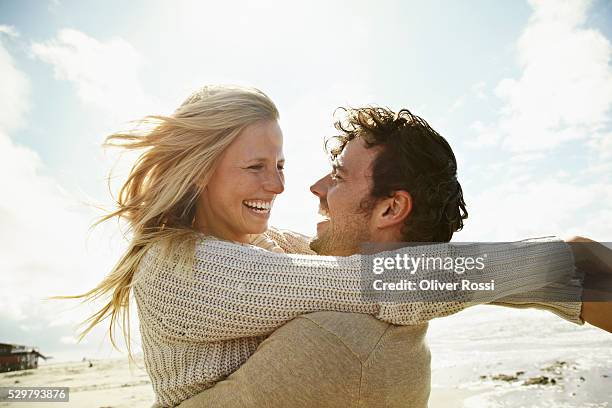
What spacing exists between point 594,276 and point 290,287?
159 centimetres

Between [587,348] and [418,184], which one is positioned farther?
[587,348]

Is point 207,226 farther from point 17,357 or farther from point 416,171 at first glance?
point 17,357

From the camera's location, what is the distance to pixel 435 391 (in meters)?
7.52

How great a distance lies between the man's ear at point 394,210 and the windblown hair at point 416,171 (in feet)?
0.11

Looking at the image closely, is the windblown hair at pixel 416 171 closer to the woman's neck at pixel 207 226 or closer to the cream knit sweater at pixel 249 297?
the cream knit sweater at pixel 249 297

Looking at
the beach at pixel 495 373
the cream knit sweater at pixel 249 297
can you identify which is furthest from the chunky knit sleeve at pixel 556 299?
the beach at pixel 495 373

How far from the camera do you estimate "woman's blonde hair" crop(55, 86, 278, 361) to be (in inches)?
115

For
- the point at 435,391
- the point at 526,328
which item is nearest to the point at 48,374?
the point at 435,391

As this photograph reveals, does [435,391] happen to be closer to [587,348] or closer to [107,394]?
[587,348]

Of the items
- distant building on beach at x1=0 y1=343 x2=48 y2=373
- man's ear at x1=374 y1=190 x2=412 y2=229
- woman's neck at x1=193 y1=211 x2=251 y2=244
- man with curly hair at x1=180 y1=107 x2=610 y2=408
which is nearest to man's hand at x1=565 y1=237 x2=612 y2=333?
man with curly hair at x1=180 y1=107 x2=610 y2=408

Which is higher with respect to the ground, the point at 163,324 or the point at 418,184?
the point at 418,184

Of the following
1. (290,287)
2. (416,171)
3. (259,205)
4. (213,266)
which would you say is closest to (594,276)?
(416,171)

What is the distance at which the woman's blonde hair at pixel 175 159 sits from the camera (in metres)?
2.93

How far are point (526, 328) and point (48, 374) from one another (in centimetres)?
1315
